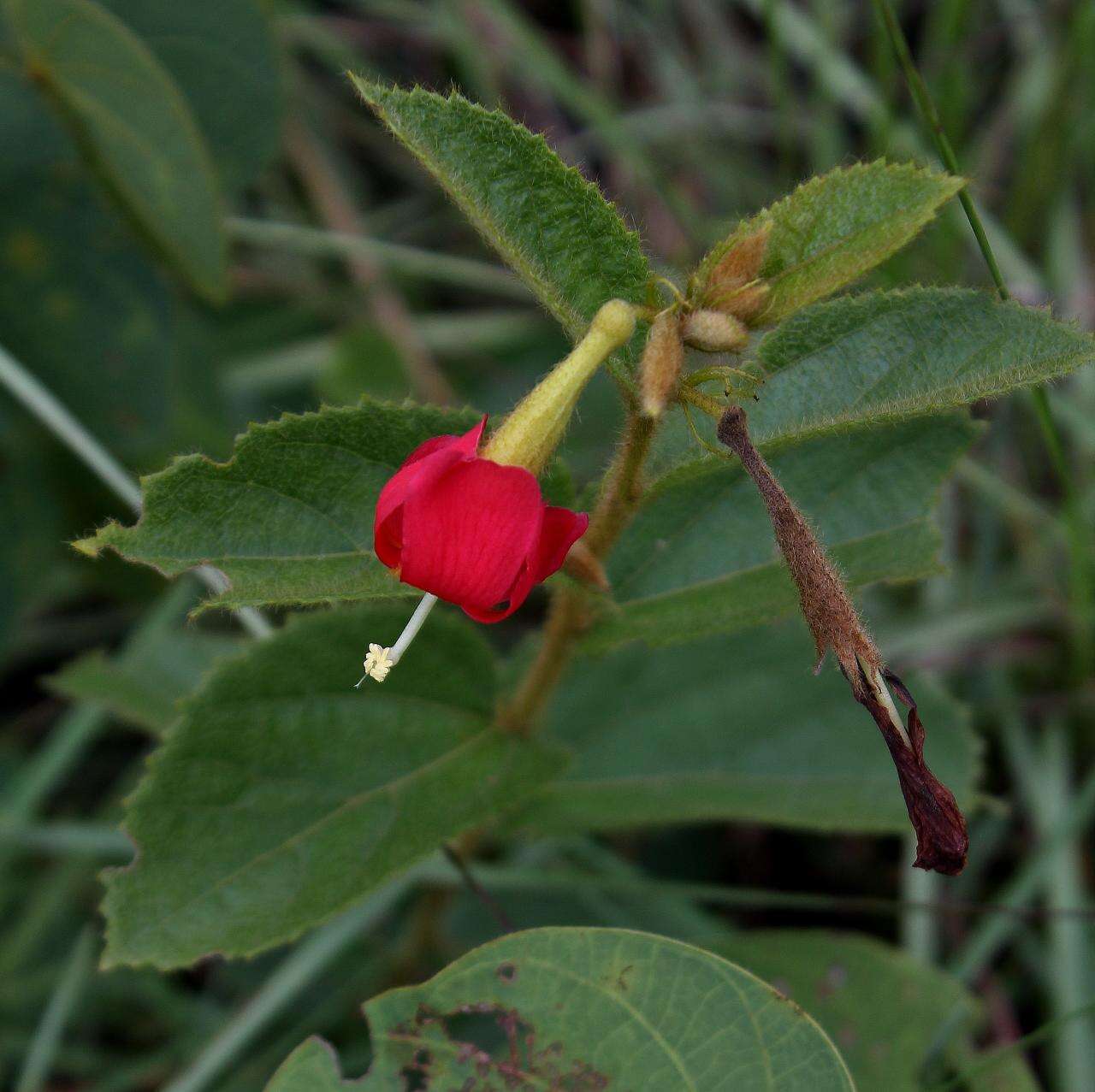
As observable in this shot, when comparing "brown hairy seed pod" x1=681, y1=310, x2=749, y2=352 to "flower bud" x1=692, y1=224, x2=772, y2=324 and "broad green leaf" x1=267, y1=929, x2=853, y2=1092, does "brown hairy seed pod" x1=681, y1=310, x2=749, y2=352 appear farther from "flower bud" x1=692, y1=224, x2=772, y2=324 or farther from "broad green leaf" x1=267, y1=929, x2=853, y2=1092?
"broad green leaf" x1=267, y1=929, x2=853, y2=1092

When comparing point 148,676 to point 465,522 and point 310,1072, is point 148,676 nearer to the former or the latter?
point 310,1072

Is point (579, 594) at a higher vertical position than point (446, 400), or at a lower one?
lower

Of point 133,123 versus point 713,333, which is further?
point 133,123

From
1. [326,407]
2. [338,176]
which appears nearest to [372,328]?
[338,176]

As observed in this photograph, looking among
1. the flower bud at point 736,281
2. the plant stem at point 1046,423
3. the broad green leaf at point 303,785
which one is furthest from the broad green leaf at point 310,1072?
the plant stem at point 1046,423

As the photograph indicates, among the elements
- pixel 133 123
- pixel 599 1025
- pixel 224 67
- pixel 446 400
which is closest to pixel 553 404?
pixel 599 1025

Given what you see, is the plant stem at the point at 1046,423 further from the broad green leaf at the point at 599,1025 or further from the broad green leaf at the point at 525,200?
the broad green leaf at the point at 599,1025

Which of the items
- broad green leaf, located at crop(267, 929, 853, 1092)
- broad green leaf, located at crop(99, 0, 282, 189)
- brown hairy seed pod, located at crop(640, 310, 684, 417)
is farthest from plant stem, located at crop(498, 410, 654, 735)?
broad green leaf, located at crop(99, 0, 282, 189)
